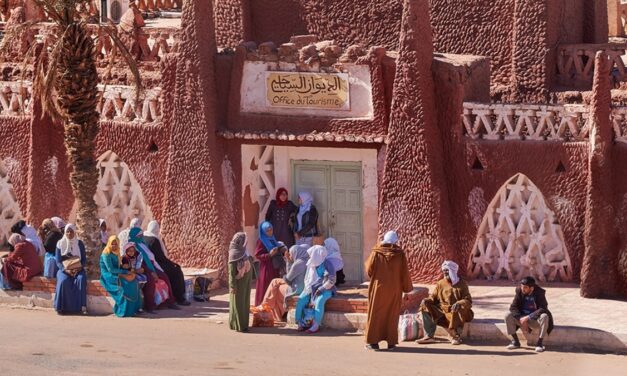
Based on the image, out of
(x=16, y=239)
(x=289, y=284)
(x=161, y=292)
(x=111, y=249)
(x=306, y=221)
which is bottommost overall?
(x=161, y=292)

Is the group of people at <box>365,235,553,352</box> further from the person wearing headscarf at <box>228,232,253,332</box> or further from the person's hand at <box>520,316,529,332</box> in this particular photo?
the person wearing headscarf at <box>228,232,253,332</box>

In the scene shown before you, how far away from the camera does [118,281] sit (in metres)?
21.5

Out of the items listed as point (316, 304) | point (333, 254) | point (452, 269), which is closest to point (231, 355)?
point (316, 304)

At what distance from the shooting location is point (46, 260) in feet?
74.1

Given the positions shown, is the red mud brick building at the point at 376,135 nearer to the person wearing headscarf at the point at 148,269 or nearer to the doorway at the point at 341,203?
the doorway at the point at 341,203

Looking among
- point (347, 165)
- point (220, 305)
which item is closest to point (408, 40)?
point (347, 165)

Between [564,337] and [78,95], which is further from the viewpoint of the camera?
[78,95]

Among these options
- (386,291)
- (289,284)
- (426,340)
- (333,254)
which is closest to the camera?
(386,291)

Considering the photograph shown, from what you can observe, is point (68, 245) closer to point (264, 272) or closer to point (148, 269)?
point (148, 269)

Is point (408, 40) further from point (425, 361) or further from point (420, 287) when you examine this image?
point (425, 361)

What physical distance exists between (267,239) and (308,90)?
83.7 inches

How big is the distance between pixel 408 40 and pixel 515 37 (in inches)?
106

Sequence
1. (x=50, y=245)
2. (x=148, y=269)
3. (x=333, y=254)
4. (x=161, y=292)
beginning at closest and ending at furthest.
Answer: (x=333, y=254) → (x=148, y=269) → (x=161, y=292) → (x=50, y=245)

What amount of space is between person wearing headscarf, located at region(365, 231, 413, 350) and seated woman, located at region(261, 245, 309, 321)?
1.43m
